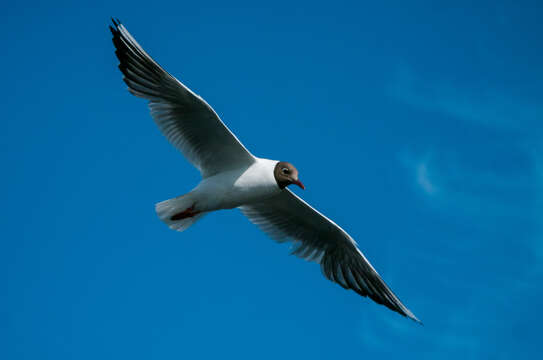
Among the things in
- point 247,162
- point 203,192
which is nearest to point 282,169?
point 247,162

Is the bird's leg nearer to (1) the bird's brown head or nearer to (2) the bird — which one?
(2) the bird

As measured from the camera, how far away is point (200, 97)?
7961 millimetres

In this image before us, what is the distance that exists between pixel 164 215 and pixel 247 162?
1.28m

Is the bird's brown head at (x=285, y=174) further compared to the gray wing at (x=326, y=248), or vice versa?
the gray wing at (x=326, y=248)

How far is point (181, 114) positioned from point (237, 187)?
1.16 metres

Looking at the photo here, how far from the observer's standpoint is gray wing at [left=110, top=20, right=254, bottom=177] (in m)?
8.09

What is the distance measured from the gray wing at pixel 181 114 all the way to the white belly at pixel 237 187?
166 mm

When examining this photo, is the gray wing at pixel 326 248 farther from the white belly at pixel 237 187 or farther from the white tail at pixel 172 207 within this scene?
the white tail at pixel 172 207

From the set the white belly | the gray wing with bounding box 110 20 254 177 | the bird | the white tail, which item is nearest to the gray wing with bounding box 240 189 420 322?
the bird

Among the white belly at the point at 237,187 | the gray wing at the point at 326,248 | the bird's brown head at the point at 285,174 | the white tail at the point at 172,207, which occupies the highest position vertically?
the gray wing at the point at 326,248

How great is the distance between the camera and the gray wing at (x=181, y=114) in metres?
8.09

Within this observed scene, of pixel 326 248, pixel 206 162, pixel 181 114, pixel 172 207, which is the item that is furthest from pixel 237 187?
pixel 326 248

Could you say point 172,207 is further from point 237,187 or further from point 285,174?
point 285,174

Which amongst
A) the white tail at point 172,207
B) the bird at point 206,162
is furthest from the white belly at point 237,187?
the white tail at point 172,207
